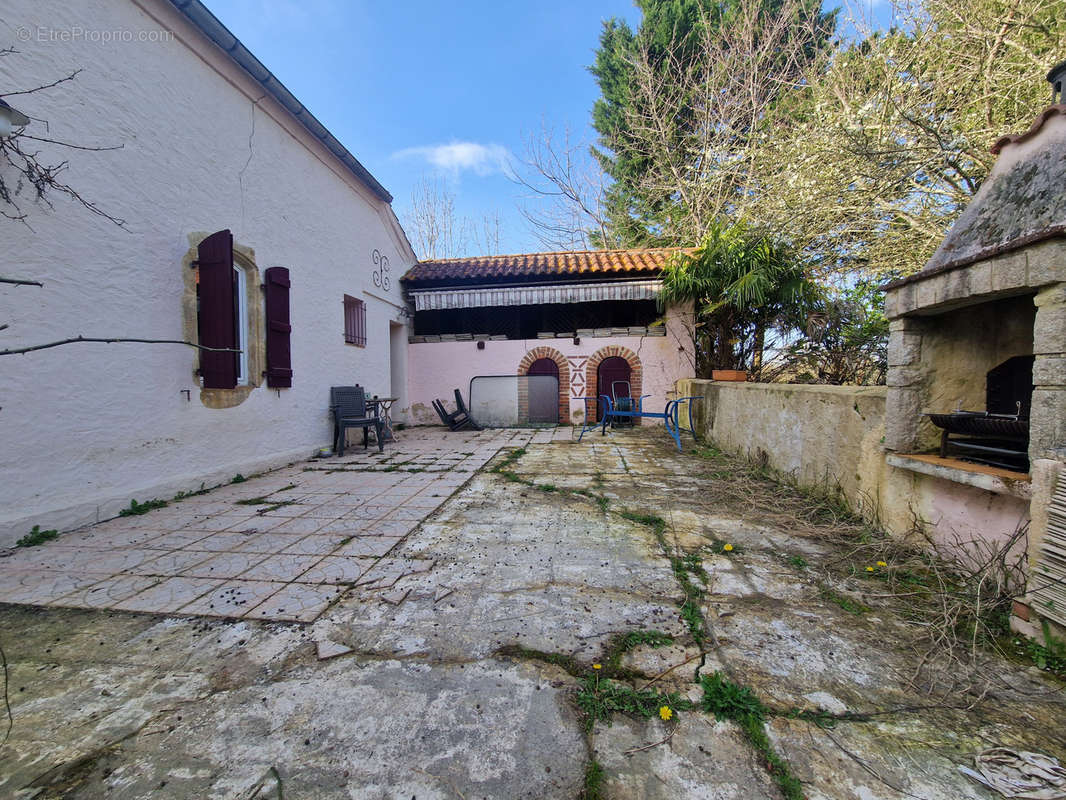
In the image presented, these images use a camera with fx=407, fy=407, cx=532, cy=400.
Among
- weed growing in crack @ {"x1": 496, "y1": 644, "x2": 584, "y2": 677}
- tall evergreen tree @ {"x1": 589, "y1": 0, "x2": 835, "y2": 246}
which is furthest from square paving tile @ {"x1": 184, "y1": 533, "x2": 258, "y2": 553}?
tall evergreen tree @ {"x1": 589, "y1": 0, "x2": 835, "y2": 246}

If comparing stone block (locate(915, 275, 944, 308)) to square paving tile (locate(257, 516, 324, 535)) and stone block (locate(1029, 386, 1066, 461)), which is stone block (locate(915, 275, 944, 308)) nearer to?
stone block (locate(1029, 386, 1066, 461))

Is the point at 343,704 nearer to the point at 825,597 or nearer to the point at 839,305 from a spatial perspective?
the point at 825,597

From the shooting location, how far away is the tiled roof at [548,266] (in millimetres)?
8734

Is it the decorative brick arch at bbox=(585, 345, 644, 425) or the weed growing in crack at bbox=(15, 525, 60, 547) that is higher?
the decorative brick arch at bbox=(585, 345, 644, 425)

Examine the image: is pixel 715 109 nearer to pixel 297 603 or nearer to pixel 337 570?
pixel 337 570

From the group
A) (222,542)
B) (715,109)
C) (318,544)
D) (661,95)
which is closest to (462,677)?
(318,544)

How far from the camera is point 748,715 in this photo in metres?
1.30

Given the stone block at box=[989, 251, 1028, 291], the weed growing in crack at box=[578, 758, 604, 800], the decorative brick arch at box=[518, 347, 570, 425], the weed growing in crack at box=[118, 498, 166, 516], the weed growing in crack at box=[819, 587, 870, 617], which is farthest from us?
the decorative brick arch at box=[518, 347, 570, 425]

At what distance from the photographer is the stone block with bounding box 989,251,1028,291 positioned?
1766 millimetres

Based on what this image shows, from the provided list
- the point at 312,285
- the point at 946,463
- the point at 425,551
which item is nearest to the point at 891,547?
the point at 946,463

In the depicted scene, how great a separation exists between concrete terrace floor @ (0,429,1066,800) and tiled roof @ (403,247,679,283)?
22.7 ft

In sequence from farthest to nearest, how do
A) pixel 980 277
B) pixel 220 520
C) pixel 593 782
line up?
pixel 220 520
pixel 980 277
pixel 593 782

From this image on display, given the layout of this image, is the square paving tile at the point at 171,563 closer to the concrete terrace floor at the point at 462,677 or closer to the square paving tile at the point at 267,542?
the concrete terrace floor at the point at 462,677

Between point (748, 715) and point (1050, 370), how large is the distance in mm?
1877
